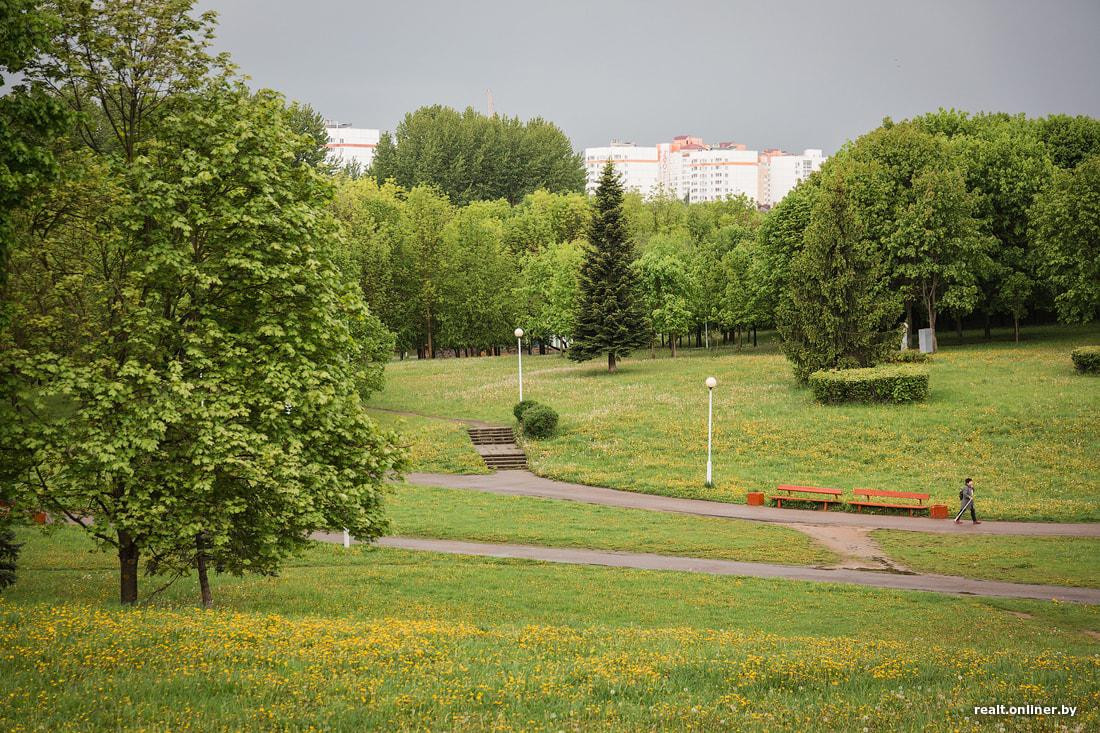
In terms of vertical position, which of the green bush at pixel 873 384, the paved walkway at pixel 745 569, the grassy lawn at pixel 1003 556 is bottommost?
the paved walkway at pixel 745 569

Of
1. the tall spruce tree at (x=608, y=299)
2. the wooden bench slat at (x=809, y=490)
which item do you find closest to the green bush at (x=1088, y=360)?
the wooden bench slat at (x=809, y=490)

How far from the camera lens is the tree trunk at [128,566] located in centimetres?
1605

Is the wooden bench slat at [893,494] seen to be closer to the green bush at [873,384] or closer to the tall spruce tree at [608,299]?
the green bush at [873,384]

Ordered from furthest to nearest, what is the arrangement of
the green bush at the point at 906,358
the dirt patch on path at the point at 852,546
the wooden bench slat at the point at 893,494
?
1. the green bush at the point at 906,358
2. the wooden bench slat at the point at 893,494
3. the dirt patch on path at the point at 852,546

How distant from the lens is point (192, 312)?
53.2ft

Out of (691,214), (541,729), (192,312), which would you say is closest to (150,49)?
(192,312)

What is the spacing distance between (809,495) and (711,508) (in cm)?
348

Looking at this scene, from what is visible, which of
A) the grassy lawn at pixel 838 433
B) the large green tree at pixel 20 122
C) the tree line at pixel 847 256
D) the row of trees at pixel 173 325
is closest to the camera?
the large green tree at pixel 20 122

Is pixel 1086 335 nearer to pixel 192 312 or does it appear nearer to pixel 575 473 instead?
pixel 575 473

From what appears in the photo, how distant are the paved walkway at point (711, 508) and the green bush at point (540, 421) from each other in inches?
152

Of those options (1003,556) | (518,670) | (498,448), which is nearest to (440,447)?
(498,448)

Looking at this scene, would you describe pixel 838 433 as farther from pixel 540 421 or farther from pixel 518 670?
pixel 518 670

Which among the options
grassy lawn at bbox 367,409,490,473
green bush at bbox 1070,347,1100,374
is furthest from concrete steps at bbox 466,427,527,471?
green bush at bbox 1070,347,1100,374

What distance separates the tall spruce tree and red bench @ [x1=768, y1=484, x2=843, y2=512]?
2468cm
